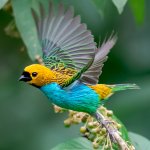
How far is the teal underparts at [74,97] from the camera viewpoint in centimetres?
442

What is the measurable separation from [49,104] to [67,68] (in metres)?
2.38

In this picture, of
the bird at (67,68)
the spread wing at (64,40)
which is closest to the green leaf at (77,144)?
the bird at (67,68)

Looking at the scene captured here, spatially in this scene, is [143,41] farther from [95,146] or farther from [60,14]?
[95,146]

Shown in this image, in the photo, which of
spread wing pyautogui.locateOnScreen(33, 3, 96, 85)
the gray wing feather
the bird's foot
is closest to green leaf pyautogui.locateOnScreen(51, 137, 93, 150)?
the bird's foot

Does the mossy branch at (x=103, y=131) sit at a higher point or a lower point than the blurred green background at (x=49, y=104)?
higher

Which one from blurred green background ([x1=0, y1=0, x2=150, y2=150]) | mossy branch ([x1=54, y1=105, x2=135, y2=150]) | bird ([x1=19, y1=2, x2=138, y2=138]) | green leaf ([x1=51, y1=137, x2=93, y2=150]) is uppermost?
bird ([x1=19, y1=2, x2=138, y2=138])

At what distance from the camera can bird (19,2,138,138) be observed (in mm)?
4297

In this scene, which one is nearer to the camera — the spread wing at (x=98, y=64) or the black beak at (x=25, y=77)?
the spread wing at (x=98, y=64)

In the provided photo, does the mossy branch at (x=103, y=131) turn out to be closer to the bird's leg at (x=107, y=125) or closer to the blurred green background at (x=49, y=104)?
the bird's leg at (x=107, y=125)

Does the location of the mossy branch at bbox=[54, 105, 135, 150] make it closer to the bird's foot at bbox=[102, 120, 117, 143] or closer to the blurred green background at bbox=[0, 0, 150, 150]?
the bird's foot at bbox=[102, 120, 117, 143]

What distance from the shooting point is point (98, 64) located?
409 centimetres

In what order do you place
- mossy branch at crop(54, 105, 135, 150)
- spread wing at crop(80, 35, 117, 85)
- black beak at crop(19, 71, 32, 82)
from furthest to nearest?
black beak at crop(19, 71, 32, 82) < spread wing at crop(80, 35, 117, 85) < mossy branch at crop(54, 105, 135, 150)

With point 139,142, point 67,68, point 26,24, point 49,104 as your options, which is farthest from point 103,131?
point 49,104

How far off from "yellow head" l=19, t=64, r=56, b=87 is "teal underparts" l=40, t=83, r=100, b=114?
6 cm
